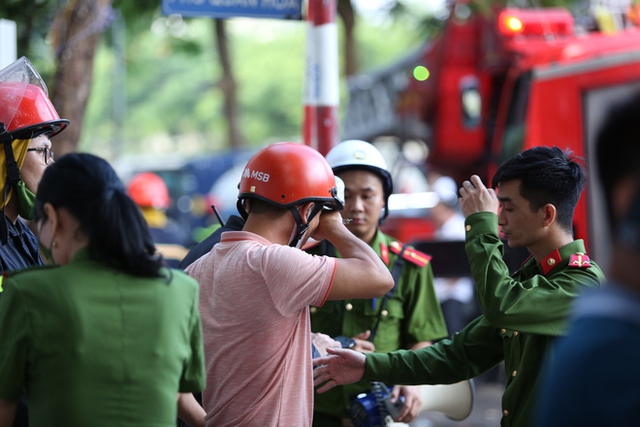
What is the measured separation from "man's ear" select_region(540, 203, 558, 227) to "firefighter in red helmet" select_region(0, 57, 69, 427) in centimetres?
194

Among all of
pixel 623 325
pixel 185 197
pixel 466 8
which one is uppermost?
pixel 466 8

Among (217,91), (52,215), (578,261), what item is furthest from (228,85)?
(52,215)

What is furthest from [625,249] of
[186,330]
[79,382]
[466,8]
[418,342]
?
[466,8]

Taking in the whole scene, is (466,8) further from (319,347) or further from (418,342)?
(319,347)

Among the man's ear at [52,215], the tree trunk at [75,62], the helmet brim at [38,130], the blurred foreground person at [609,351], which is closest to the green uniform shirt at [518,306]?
the blurred foreground person at [609,351]

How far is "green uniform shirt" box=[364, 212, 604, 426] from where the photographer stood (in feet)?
10.0

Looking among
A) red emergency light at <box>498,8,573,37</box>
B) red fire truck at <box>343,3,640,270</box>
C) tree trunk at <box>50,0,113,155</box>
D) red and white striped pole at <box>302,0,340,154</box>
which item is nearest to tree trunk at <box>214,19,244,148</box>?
red fire truck at <box>343,3,640,270</box>

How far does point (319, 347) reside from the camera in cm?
361

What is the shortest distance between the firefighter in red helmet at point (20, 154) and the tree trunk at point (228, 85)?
15.4 m

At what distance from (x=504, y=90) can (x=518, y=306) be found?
23.3ft

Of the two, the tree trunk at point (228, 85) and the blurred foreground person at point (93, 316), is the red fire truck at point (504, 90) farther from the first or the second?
the tree trunk at point (228, 85)

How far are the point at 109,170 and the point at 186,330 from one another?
1.63 ft

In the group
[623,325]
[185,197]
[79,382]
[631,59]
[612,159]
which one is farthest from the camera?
[185,197]

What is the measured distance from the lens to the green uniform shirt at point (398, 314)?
433 cm
